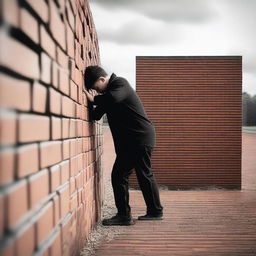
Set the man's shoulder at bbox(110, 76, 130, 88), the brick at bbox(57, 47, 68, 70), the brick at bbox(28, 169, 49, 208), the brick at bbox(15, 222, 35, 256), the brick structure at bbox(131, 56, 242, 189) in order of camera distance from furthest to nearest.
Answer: the brick structure at bbox(131, 56, 242, 189)
the man's shoulder at bbox(110, 76, 130, 88)
the brick at bbox(57, 47, 68, 70)
the brick at bbox(28, 169, 49, 208)
the brick at bbox(15, 222, 35, 256)

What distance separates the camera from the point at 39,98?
1162mm

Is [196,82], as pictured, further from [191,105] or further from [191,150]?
[191,150]

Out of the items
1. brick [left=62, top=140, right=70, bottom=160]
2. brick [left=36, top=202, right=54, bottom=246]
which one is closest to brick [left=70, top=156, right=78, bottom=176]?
brick [left=62, top=140, right=70, bottom=160]

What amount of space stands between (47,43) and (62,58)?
327 millimetres

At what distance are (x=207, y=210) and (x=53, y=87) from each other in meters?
3.33

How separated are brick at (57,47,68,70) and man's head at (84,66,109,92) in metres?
0.92

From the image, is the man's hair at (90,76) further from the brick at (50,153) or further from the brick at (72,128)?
the brick at (50,153)

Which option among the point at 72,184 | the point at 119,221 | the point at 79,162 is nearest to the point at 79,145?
the point at 79,162

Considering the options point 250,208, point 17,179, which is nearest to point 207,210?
point 250,208

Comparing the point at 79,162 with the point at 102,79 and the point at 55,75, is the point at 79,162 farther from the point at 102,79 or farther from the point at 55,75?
the point at 102,79

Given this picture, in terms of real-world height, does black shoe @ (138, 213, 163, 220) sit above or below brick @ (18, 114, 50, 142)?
below

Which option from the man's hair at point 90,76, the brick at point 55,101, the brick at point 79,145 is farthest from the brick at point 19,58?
the man's hair at point 90,76

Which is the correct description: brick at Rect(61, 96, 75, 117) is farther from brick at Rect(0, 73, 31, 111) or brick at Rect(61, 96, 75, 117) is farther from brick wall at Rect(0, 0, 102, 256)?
brick at Rect(0, 73, 31, 111)

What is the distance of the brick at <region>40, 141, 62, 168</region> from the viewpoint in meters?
1.20
